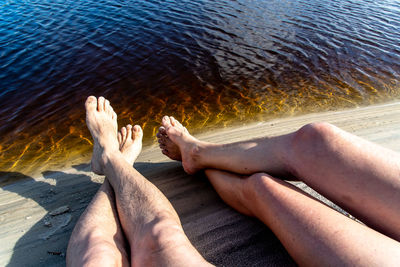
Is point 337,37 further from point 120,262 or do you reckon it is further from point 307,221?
point 120,262

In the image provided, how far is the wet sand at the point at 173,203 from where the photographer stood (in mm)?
1712

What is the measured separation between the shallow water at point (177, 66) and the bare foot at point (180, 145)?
2.23 feet

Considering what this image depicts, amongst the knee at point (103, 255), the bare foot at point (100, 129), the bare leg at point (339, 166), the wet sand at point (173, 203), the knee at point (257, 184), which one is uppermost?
the bare leg at point (339, 166)

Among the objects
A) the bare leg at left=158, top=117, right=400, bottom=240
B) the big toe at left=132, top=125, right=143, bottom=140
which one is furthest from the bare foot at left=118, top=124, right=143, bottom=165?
the bare leg at left=158, top=117, right=400, bottom=240

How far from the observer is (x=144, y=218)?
1.54m

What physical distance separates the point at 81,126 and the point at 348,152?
11.5ft

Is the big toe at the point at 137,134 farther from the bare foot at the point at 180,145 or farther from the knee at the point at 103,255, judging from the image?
the knee at the point at 103,255

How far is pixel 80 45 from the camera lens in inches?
251

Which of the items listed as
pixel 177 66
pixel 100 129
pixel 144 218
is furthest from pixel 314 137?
pixel 177 66

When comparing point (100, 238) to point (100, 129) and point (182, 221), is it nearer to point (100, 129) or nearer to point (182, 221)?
point (182, 221)

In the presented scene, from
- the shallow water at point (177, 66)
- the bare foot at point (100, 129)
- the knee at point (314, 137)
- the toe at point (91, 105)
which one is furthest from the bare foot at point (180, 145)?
the knee at point (314, 137)

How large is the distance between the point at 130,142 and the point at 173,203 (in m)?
0.94

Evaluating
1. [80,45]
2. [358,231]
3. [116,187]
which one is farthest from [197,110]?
[80,45]

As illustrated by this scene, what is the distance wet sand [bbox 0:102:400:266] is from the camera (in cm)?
171
